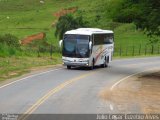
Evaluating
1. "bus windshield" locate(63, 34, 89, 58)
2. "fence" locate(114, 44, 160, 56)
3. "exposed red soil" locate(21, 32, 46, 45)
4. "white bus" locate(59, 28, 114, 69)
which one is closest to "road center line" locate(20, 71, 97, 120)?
"white bus" locate(59, 28, 114, 69)

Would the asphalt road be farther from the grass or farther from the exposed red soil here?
the exposed red soil

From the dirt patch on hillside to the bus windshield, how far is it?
768 cm

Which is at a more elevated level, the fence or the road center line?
the road center line

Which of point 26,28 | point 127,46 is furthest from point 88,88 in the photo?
point 26,28

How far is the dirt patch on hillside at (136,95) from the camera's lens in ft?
78.8

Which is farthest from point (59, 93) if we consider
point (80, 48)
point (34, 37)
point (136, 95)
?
point (34, 37)

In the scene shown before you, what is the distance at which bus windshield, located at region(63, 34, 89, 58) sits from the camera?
4584 cm

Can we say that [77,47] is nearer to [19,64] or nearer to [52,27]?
[19,64]

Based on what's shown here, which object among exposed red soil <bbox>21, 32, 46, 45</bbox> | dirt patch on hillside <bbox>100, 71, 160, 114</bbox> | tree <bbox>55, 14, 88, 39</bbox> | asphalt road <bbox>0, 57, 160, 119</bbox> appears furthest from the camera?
exposed red soil <bbox>21, 32, 46, 45</bbox>

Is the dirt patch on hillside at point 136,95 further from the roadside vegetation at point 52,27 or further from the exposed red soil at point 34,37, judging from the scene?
the exposed red soil at point 34,37

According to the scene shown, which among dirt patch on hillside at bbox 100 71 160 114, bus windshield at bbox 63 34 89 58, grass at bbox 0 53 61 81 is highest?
bus windshield at bbox 63 34 89 58

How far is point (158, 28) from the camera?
43125 millimetres

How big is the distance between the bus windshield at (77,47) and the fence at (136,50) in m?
26.4

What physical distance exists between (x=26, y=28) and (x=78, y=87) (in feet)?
215
